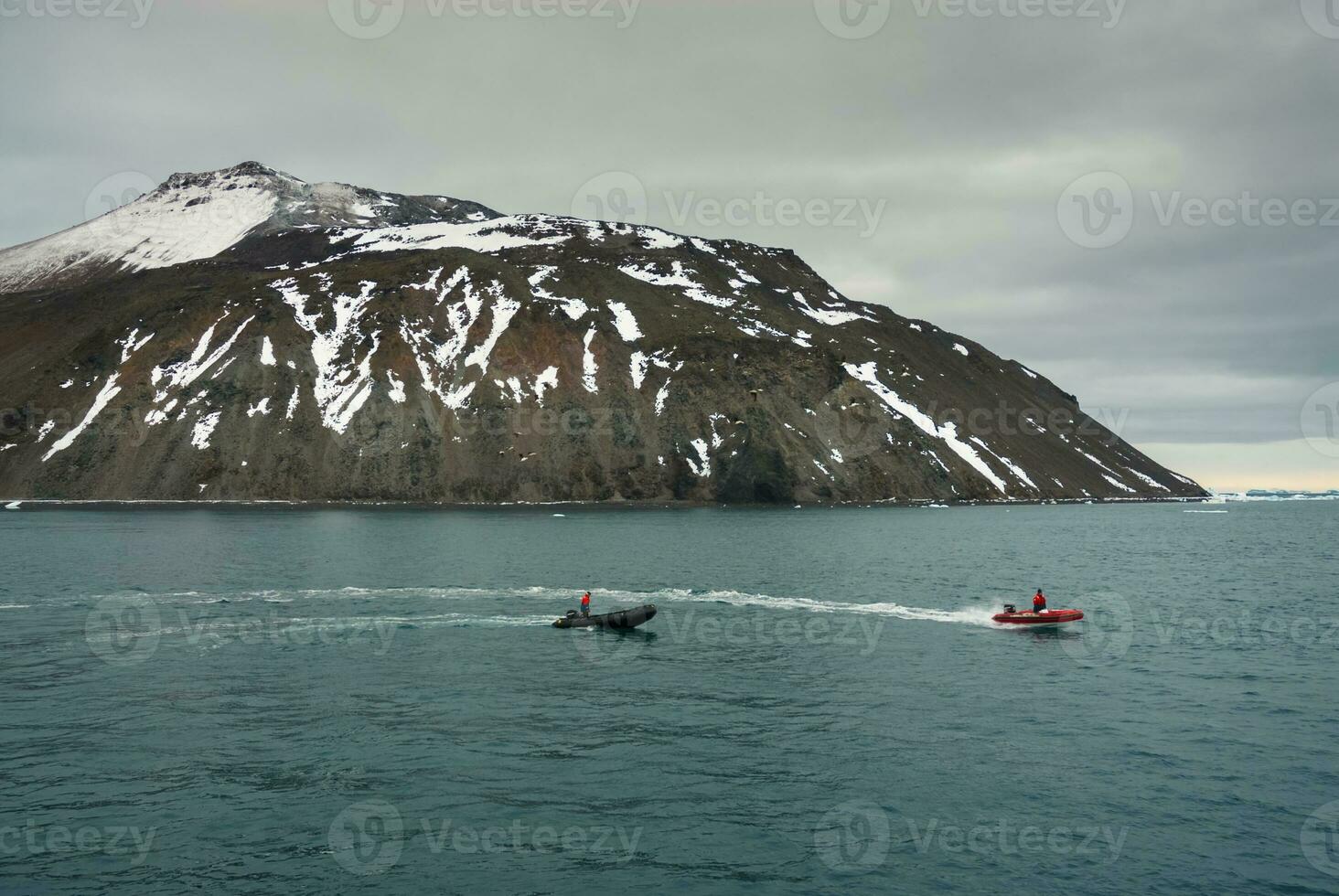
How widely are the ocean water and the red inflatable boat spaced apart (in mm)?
798

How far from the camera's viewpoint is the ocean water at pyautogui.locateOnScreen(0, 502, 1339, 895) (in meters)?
24.8

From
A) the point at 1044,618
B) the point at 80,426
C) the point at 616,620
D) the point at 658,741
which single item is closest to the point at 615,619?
the point at 616,620

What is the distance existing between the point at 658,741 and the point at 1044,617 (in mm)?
33639

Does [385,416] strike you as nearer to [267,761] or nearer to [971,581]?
[971,581]

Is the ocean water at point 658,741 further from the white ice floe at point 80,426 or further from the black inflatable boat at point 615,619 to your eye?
the white ice floe at point 80,426

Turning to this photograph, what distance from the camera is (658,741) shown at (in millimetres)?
34969

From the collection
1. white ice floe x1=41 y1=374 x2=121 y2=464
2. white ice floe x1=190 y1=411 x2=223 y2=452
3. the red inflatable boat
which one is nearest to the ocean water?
the red inflatable boat

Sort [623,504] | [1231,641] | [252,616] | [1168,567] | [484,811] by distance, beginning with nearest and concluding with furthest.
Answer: [484,811]
[1231,641]
[252,616]
[1168,567]
[623,504]

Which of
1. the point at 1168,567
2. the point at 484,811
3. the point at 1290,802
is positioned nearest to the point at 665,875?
the point at 484,811

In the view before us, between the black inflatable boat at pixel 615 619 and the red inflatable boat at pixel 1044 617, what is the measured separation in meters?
22.2

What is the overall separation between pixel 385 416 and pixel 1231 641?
6631 inches

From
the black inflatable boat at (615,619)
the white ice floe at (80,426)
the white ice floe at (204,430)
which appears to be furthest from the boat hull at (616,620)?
the white ice floe at (80,426)

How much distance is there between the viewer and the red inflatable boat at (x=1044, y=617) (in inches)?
2330

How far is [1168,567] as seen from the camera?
102 metres
